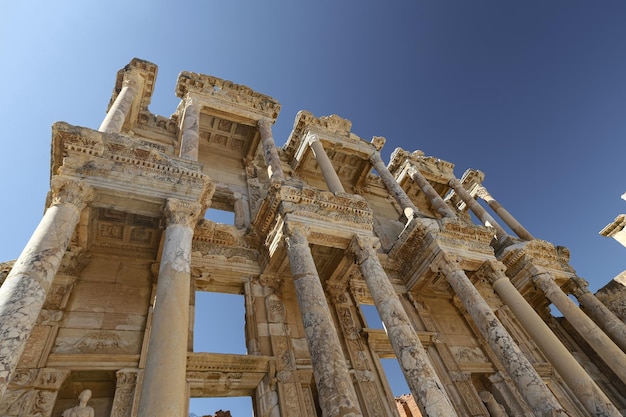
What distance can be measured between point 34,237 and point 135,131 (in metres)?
9.17

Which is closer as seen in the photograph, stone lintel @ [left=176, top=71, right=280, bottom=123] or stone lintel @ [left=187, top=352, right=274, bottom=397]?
stone lintel @ [left=187, top=352, right=274, bottom=397]

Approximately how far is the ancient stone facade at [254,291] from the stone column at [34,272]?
0.03 m

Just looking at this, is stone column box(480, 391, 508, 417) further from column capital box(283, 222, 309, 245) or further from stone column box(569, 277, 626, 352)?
column capital box(283, 222, 309, 245)

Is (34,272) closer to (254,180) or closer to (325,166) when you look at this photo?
(254,180)

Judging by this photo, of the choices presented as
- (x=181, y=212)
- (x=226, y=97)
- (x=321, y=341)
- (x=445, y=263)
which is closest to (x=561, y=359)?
(x=445, y=263)

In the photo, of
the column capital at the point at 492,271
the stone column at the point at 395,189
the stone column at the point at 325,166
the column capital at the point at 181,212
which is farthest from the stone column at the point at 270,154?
the column capital at the point at 492,271

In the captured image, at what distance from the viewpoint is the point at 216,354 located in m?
8.99

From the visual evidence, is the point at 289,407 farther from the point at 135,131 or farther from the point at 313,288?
the point at 135,131

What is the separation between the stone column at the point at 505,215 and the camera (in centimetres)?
1698

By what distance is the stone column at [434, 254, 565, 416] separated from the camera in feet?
28.1

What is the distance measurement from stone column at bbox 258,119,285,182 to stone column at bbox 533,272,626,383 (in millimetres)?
10795

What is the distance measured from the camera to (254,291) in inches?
440

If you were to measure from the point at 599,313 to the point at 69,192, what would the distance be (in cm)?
1774

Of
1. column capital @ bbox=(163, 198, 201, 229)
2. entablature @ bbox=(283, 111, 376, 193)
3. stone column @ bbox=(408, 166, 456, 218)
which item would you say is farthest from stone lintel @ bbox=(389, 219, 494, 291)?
column capital @ bbox=(163, 198, 201, 229)
